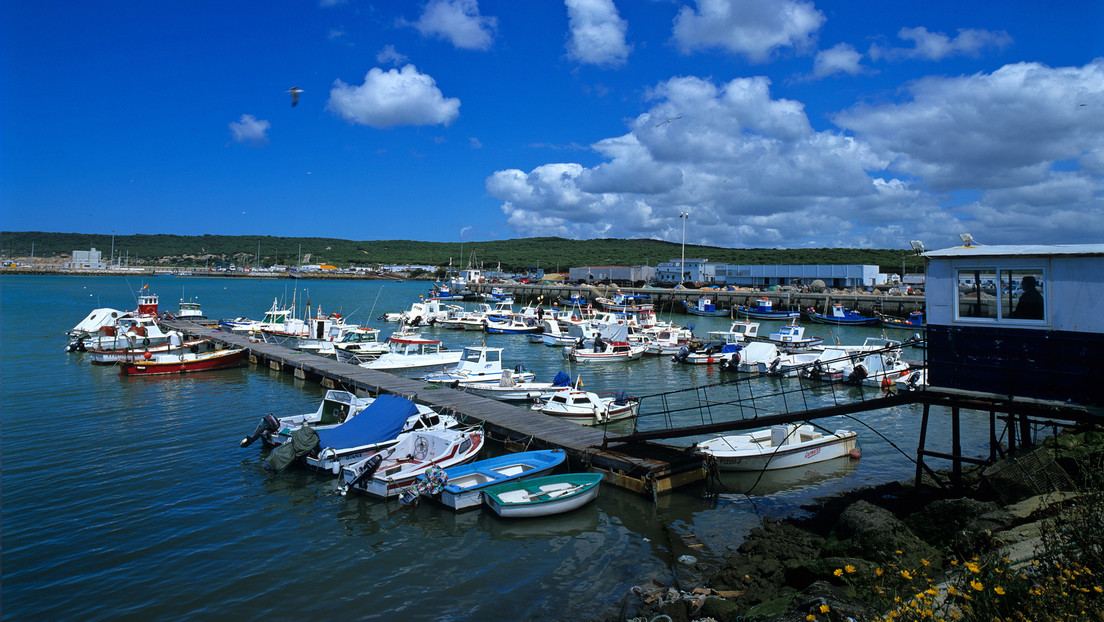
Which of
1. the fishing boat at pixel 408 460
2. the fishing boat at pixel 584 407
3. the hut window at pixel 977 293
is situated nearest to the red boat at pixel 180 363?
the fishing boat at pixel 584 407

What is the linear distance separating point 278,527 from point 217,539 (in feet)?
4.11

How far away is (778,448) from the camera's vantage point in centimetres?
1817

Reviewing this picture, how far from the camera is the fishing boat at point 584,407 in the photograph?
2341cm

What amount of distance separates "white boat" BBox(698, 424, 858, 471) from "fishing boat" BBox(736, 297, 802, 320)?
5558 cm

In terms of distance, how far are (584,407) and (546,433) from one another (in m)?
3.94

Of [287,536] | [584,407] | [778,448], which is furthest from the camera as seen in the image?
[584,407]

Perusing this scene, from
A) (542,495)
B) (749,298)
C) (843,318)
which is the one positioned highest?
(749,298)

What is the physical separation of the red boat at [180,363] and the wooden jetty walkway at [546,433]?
570cm

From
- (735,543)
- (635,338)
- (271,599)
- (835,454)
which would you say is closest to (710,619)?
(735,543)

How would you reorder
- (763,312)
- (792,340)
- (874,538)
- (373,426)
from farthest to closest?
(763,312) → (792,340) → (373,426) → (874,538)

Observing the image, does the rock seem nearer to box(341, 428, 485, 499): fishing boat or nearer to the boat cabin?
the boat cabin

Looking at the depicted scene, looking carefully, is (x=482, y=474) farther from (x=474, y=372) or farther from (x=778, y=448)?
(x=474, y=372)

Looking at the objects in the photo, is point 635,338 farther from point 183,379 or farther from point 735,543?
point 735,543

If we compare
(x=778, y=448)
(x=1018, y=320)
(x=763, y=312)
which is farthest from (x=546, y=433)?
(x=763, y=312)
